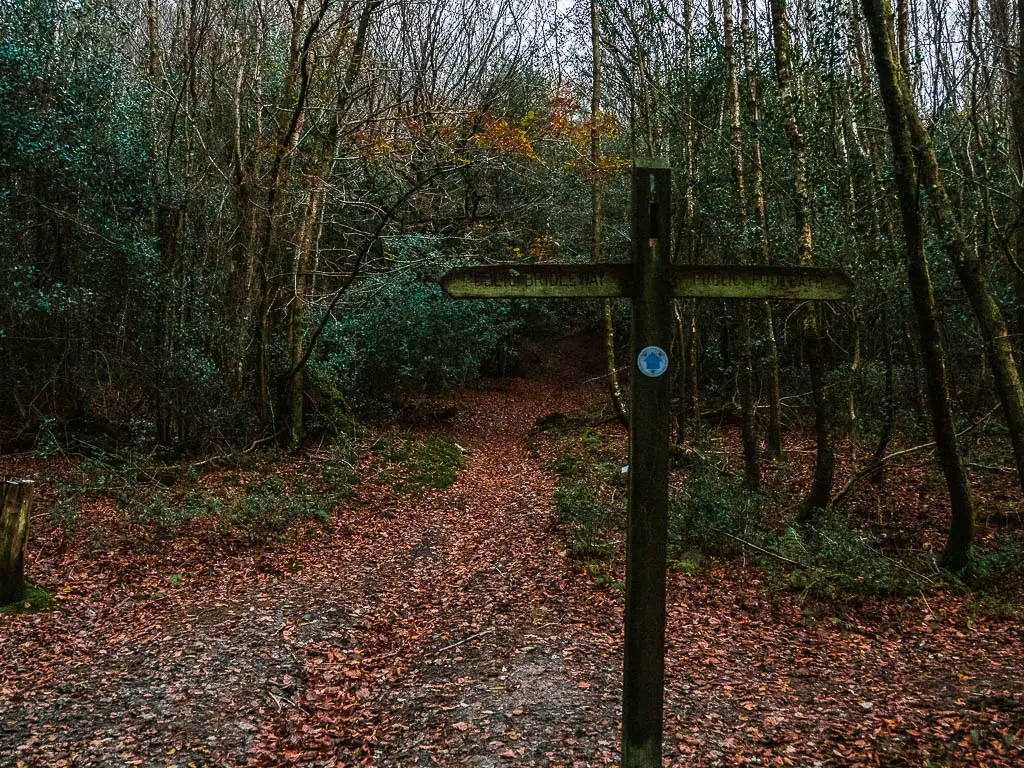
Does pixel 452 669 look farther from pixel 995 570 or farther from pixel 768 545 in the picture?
pixel 995 570

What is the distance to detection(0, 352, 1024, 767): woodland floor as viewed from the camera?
4.78 m

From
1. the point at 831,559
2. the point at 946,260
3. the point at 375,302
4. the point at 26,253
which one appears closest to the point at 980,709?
the point at 831,559

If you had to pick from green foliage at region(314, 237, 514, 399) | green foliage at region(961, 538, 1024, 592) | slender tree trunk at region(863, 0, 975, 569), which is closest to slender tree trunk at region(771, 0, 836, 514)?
slender tree trunk at region(863, 0, 975, 569)

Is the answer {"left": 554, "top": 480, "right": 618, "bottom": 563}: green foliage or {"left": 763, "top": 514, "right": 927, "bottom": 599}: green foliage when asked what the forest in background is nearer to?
{"left": 763, "top": 514, "right": 927, "bottom": 599}: green foliage

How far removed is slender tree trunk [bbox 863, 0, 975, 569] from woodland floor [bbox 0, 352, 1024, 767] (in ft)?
3.26

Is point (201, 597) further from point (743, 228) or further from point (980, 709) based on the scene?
point (743, 228)

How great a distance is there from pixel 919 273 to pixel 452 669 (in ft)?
20.2

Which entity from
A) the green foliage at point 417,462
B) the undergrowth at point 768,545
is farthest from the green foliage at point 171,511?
the undergrowth at point 768,545

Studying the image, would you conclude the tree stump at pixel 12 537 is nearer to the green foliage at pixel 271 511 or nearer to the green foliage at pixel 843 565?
the green foliage at pixel 271 511

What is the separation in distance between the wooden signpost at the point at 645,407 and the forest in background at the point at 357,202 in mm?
5156

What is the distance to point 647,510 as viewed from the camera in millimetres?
3311

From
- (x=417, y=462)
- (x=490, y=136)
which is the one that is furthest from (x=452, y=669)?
(x=490, y=136)

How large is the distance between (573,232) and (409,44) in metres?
8.43

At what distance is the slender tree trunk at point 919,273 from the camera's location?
666cm
